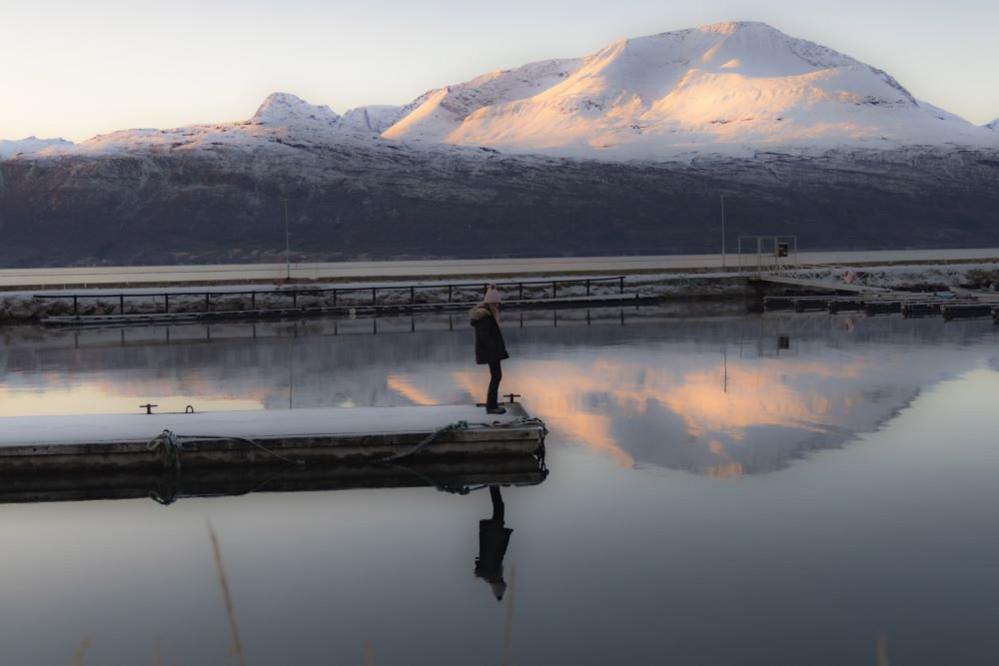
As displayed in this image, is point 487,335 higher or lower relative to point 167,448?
higher

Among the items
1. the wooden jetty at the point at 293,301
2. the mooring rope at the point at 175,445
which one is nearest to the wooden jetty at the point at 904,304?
the wooden jetty at the point at 293,301

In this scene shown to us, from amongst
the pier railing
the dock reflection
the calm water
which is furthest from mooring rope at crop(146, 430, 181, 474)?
the pier railing

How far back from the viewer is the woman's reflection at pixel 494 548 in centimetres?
1420

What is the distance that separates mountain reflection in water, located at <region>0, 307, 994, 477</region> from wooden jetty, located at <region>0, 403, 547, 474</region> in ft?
8.24

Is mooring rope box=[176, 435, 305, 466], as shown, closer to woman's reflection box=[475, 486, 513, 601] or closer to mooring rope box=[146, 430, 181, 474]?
mooring rope box=[146, 430, 181, 474]

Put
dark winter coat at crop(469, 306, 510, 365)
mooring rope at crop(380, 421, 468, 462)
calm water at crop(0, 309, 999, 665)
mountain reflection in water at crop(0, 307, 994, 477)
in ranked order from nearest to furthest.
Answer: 1. calm water at crop(0, 309, 999, 665)
2. mooring rope at crop(380, 421, 468, 462)
3. dark winter coat at crop(469, 306, 510, 365)
4. mountain reflection in water at crop(0, 307, 994, 477)

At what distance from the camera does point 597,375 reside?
35.2 m

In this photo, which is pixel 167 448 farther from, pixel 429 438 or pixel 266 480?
pixel 429 438

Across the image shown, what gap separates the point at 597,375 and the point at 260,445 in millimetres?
16395

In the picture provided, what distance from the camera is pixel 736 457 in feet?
70.1

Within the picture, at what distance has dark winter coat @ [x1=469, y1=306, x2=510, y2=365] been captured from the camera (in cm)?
2033

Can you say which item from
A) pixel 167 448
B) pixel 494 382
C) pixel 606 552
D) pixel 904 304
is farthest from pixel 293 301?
pixel 606 552

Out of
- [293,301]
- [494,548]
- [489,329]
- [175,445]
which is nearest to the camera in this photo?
[494,548]

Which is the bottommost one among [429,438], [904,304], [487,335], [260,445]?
[904,304]
